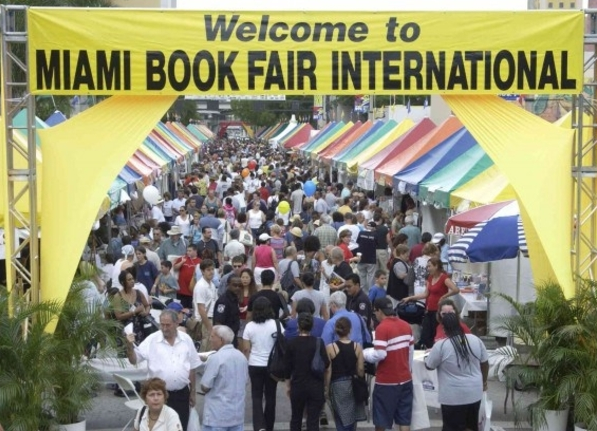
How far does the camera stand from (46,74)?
10.0m

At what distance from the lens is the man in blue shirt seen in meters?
9.61

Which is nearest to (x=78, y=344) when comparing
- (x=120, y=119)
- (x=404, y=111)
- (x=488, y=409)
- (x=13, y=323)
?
(x=13, y=323)

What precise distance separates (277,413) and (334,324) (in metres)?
2.14

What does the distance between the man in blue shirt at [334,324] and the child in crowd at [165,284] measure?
4646 mm

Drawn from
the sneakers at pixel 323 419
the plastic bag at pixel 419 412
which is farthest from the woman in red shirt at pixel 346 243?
the plastic bag at pixel 419 412

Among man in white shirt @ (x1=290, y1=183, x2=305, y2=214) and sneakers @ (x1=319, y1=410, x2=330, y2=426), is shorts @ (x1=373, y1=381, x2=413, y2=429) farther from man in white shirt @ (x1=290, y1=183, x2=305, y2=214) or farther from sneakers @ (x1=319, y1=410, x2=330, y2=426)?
man in white shirt @ (x1=290, y1=183, x2=305, y2=214)

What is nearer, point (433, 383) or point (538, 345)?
point (538, 345)

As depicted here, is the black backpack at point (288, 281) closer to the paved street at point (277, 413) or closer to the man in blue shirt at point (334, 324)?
the paved street at point (277, 413)

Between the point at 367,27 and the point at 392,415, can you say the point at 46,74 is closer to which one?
the point at 367,27

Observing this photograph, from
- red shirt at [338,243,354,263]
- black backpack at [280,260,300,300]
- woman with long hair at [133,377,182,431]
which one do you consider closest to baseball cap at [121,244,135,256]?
black backpack at [280,260,300,300]

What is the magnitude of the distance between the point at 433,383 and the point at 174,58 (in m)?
4.05

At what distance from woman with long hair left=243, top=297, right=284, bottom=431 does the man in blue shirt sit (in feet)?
1.57

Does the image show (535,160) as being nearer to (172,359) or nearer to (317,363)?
(317,363)

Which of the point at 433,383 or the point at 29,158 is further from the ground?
the point at 29,158
